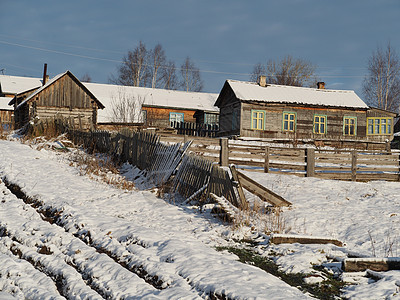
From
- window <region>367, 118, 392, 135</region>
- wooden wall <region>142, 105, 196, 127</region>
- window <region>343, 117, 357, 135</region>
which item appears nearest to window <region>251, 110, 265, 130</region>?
window <region>343, 117, 357, 135</region>

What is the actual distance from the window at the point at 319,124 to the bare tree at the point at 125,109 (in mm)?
15556

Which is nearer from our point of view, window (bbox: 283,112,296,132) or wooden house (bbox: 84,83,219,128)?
window (bbox: 283,112,296,132)

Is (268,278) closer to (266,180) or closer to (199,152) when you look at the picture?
(266,180)

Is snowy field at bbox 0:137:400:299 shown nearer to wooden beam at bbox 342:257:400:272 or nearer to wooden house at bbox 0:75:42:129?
wooden beam at bbox 342:257:400:272

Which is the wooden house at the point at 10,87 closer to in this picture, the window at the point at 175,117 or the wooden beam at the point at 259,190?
the window at the point at 175,117

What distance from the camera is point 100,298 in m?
4.42

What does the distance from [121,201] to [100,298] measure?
199 inches

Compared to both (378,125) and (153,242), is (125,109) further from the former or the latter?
(153,242)

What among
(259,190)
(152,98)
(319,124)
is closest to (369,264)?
(259,190)

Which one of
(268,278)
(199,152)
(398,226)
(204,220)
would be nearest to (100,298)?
(268,278)

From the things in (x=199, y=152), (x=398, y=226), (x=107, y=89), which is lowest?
(x=398, y=226)

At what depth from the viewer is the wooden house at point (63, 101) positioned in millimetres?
26578

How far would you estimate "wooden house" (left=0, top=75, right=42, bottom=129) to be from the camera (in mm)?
42250

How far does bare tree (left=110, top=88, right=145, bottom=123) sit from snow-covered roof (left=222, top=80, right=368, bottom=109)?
9.90 meters
